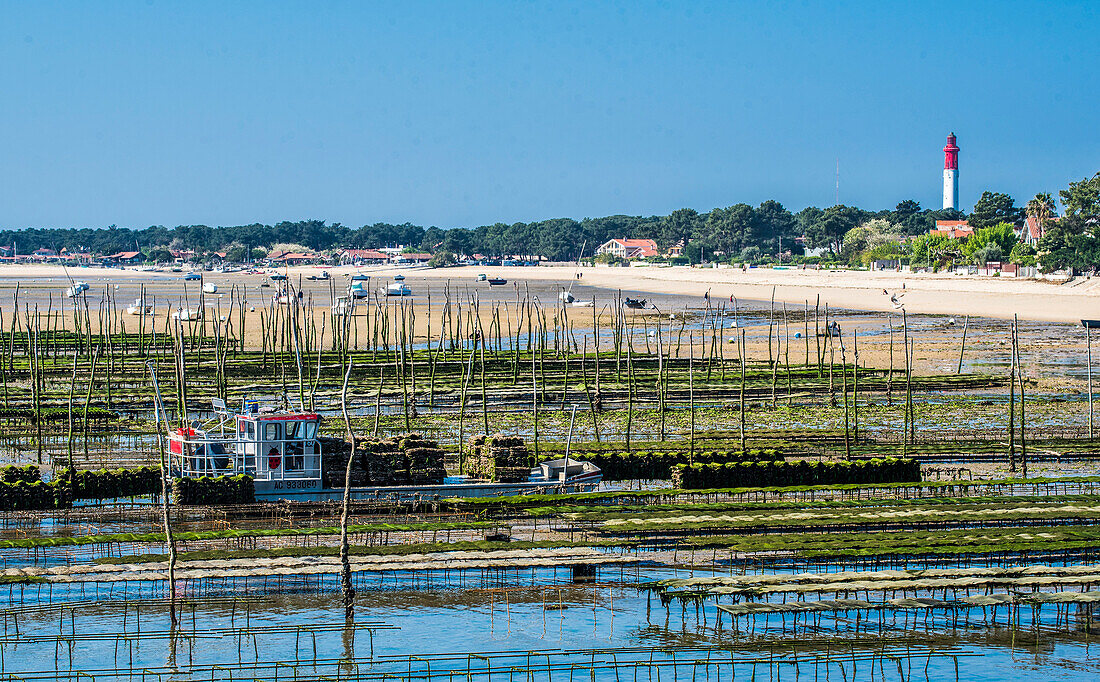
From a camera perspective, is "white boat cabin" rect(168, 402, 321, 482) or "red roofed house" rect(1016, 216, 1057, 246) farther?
"red roofed house" rect(1016, 216, 1057, 246)

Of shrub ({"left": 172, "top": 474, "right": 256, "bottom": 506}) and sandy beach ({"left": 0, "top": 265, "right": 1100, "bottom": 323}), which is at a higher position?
sandy beach ({"left": 0, "top": 265, "right": 1100, "bottom": 323})

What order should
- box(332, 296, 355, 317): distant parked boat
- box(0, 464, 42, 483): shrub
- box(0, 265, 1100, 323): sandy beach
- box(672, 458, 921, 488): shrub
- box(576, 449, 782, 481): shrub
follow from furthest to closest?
box(0, 265, 1100, 323): sandy beach
box(332, 296, 355, 317): distant parked boat
box(576, 449, 782, 481): shrub
box(672, 458, 921, 488): shrub
box(0, 464, 42, 483): shrub

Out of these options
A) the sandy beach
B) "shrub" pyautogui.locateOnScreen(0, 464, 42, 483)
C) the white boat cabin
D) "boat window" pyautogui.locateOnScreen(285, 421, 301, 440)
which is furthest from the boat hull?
the sandy beach

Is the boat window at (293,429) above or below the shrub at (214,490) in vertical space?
above

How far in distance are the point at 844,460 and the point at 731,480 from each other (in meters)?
4.77

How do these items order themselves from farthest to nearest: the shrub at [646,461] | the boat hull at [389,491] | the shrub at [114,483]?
the shrub at [646,461]
the shrub at [114,483]
the boat hull at [389,491]

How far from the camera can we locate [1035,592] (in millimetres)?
30312

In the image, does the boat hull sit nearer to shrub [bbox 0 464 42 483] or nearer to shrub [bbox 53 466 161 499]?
shrub [bbox 53 466 161 499]

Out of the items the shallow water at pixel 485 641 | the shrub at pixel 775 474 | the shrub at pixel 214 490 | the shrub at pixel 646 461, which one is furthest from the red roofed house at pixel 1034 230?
the shallow water at pixel 485 641

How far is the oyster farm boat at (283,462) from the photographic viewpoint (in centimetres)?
4022

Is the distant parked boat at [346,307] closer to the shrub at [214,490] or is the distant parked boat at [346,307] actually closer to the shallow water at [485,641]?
the shrub at [214,490]

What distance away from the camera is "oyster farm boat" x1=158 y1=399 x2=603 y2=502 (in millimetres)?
40219

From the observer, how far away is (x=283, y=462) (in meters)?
40.4

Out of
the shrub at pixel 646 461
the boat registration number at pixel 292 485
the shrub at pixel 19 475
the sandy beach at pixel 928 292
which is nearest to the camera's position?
the shrub at pixel 19 475
